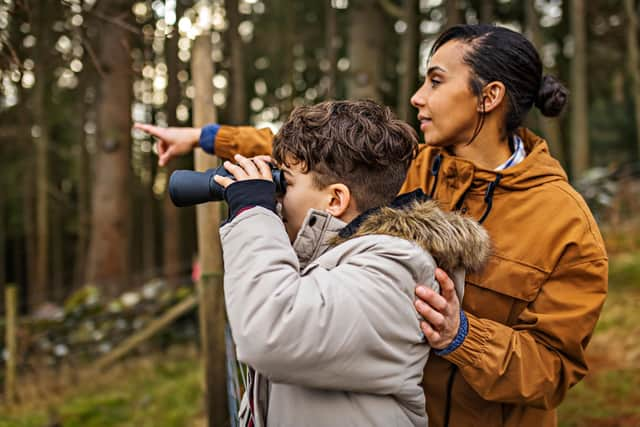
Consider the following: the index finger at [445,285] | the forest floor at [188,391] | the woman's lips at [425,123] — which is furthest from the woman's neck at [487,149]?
the forest floor at [188,391]

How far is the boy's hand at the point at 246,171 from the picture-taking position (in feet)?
4.82

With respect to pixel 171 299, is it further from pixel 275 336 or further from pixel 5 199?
pixel 5 199

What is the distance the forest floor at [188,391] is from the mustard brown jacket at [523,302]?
290 cm

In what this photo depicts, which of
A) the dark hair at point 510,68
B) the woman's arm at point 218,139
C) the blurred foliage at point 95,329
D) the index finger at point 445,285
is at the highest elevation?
the dark hair at point 510,68

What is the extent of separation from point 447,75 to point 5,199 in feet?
61.0

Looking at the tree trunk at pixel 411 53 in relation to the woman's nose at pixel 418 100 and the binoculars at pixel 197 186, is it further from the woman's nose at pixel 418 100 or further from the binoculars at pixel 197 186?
the binoculars at pixel 197 186

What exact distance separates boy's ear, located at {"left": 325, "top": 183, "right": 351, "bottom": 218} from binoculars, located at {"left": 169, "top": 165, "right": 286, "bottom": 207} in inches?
4.9

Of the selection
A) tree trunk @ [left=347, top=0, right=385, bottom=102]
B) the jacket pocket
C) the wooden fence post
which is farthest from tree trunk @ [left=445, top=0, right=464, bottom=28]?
the wooden fence post

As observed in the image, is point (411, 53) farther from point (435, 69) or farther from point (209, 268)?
point (435, 69)

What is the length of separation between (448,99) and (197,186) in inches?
31.5

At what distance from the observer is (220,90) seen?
Result: 46.1 ft

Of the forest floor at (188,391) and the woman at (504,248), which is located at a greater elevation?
the woman at (504,248)

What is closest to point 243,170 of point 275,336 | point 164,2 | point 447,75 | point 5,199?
point 275,336

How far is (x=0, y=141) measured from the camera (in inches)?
520
